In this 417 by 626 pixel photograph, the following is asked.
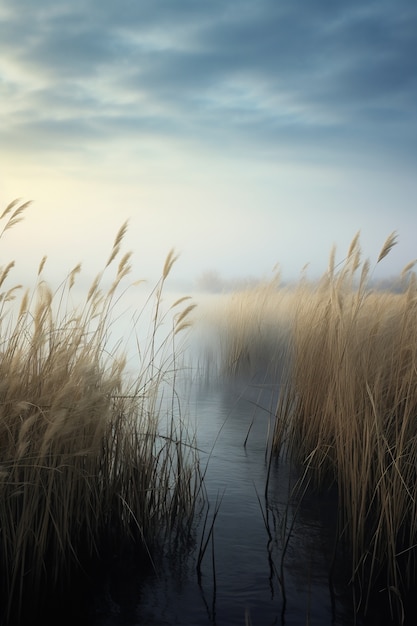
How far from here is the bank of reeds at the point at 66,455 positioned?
8.23ft

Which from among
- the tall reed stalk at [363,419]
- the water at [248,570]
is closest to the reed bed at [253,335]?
the tall reed stalk at [363,419]

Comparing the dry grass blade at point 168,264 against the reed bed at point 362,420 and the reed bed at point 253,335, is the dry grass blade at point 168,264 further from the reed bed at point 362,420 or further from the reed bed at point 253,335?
the reed bed at point 253,335

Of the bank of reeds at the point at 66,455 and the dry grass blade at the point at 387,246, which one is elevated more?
the dry grass blade at the point at 387,246

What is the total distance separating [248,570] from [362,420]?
0.94m

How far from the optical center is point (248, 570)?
9.73ft

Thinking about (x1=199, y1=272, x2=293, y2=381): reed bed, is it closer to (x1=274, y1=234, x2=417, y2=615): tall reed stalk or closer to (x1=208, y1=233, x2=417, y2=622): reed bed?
(x1=208, y1=233, x2=417, y2=622): reed bed

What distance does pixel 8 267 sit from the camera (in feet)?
10.5

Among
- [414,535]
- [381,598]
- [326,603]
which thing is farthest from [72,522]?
[414,535]

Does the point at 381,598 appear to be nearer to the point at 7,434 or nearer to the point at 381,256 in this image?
the point at 7,434

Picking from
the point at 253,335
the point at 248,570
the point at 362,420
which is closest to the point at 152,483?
the point at 248,570

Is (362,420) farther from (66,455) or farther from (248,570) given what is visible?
(66,455)

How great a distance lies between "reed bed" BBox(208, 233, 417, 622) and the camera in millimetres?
2873

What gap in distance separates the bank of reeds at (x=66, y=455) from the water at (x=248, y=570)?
0.21 m

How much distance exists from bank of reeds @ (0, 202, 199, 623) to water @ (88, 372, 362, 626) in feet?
0.68
